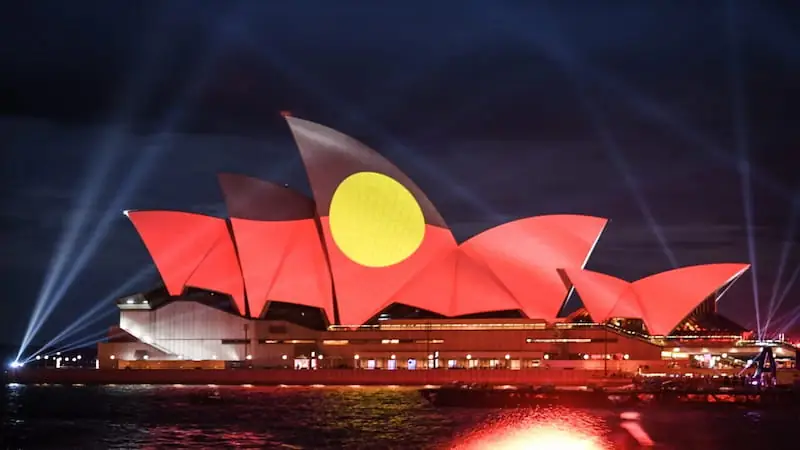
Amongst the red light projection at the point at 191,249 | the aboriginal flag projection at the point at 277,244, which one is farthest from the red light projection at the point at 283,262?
the red light projection at the point at 191,249

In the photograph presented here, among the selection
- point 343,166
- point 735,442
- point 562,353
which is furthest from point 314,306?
point 735,442

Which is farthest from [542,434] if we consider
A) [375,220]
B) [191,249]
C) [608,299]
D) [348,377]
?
[191,249]

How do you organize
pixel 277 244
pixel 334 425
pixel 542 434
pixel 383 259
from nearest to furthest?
pixel 542 434
pixel 334 425
pixel 277 244
pixel 383 259

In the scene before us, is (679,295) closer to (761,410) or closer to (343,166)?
(761,410)

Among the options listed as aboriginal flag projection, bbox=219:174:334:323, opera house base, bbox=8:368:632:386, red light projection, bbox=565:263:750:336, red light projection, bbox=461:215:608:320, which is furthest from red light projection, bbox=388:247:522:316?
aboriginal flag projection, bbox=219:174:334:323

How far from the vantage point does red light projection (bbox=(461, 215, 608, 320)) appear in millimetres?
77125

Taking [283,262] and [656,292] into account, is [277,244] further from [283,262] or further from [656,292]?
[656,292]

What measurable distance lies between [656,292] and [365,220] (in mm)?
21705

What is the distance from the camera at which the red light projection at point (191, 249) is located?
77875 millimetres

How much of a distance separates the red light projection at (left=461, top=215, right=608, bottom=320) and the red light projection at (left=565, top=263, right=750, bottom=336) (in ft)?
4.99

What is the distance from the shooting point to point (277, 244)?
77375 mm

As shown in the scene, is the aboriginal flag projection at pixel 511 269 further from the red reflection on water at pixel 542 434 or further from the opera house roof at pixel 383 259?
the red reflection on water at pixel 542 434

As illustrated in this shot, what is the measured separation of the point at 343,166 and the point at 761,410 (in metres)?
30.8

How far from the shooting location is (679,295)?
7812cm
